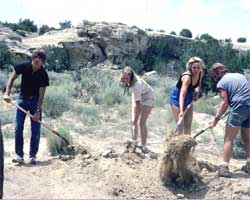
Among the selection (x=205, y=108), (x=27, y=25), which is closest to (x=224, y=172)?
(x=205, y=108)

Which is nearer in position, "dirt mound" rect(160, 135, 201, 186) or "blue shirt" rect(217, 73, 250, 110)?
"dirt mound" rect(160, 135, 201, 186)

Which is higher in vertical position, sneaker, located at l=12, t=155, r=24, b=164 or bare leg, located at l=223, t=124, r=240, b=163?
bare leg, located at l=223, t=124, r=240, b=163

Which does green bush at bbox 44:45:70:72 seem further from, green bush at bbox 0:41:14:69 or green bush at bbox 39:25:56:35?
green bush at bbox 39:25:56:35

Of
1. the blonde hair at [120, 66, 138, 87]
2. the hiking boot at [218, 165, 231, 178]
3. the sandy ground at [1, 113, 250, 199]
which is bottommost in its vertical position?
the sandy ground at [1, 113, 250, 199]

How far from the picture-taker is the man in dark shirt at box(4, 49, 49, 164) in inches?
290

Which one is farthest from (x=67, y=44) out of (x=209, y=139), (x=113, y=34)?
(x=209, y=139)

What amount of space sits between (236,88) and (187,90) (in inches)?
29.5

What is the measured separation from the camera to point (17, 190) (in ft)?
21.3

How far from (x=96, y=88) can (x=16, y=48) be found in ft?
38.2

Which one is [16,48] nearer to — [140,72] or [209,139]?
[140,72]

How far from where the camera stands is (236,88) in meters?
6.58

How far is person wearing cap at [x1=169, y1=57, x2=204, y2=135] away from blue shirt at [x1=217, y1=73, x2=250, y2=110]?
447mm

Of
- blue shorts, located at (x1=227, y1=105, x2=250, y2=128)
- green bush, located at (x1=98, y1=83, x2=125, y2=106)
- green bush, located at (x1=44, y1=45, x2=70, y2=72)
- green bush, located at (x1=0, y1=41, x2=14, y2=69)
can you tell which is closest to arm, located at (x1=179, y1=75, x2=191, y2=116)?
blue shorts, located at (x1=227, y1=105, x2=250, y2=128)

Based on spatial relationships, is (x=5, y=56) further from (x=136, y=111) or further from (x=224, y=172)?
(x=224, y=172)
